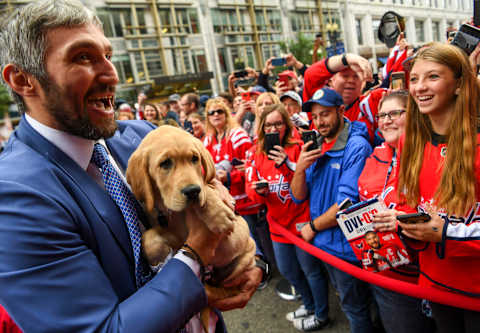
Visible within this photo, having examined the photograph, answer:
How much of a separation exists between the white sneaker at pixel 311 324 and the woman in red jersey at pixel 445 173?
65.5 inches

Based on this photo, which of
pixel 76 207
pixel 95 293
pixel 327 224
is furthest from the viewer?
pixel 327 224

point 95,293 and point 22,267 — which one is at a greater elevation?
point 22,267

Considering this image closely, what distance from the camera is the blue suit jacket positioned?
0.86 metres

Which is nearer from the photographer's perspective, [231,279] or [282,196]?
[231,279]

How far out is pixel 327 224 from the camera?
2.87 meters

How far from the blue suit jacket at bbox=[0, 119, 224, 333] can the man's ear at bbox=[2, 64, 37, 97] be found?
6.3 inches

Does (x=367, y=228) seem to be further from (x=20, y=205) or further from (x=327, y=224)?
(x=20, y=205)

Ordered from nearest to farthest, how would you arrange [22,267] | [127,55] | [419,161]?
[22,267], [419,161], [127,55]

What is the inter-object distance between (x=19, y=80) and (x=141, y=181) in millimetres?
665

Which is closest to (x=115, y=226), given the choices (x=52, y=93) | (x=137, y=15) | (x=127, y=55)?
(x=52, y=93)

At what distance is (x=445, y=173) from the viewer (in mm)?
1906

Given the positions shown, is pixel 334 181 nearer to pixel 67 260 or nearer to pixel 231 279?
pixel 231 279

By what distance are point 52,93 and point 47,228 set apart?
57 cm

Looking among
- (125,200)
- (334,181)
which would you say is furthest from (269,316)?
(125,200)
